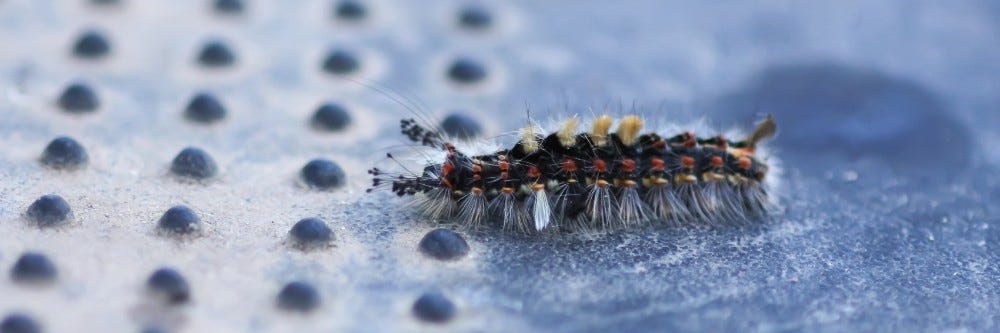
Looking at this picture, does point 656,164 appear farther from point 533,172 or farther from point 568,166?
point 533,172

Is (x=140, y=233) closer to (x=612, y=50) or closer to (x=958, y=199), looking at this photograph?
(x=612, y=50)

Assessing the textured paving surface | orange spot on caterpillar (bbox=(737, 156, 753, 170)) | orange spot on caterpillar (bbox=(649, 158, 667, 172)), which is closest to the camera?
the textured paving surface

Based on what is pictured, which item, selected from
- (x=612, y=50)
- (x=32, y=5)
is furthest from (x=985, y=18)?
(x=32, y=5)

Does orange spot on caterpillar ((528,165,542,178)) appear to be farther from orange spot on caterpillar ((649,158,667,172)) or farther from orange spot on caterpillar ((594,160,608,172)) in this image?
orange spot on caterpillar ((649,158,667,172))

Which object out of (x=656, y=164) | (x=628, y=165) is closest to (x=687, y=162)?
(x=656, y=164)

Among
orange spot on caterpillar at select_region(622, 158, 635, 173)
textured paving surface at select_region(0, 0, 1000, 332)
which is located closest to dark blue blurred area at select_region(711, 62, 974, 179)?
textured paving surface at select_region(0, 0, 1000, 332)
